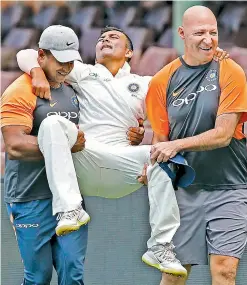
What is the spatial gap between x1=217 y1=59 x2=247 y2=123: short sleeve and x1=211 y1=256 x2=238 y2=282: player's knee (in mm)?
647

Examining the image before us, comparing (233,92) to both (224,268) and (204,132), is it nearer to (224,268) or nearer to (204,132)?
(204,132)

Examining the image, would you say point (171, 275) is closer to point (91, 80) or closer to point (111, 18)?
point (91, 80)

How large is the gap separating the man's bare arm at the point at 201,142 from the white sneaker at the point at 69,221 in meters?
0.41

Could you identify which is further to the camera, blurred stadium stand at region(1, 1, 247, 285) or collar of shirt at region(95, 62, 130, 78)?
blurred stadium stand at region(1, 1, 247, 285)

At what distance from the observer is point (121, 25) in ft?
26.6

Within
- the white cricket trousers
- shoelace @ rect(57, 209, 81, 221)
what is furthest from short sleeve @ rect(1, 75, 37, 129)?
shoelace @ rect(57, 209, 81, 221)

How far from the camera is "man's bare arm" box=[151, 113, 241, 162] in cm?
381

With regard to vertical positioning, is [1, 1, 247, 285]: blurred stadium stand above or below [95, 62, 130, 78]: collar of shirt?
below

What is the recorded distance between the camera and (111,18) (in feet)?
27.2

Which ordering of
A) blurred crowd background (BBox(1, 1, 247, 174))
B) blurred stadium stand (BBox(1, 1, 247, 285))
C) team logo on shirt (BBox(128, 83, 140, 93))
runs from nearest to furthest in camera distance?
team logo on shirt (BBox(128, 83, 140, 93))
blurred stadium stand (BBox(1, 1, 247, 285))
blurred crowd background (BBox(1, 1, 247, 174))

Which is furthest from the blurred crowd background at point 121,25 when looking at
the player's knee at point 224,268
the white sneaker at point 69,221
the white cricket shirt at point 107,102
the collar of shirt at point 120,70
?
the white sneaker at point 69,221

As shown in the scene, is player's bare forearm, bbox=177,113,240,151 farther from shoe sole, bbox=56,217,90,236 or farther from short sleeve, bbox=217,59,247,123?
shoe sole, bbox=56,217,90,236

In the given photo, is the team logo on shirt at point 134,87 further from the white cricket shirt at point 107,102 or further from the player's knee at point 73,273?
the player's knee at point 73,273

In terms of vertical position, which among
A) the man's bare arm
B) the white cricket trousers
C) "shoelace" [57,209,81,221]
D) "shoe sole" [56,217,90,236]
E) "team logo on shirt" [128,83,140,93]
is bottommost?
"shoe sole" [56,217,90,236]
